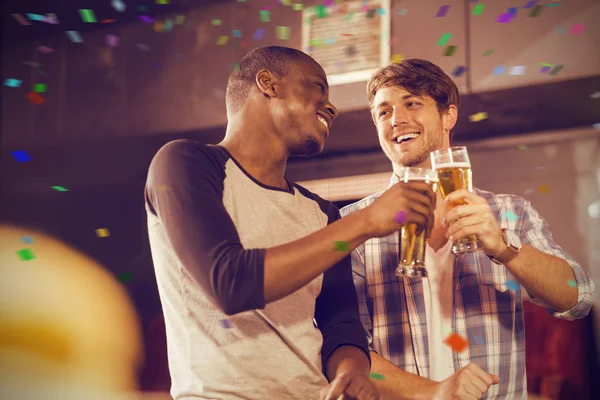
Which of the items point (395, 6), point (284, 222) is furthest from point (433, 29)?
point (284, 222)

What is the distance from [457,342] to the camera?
182 centimetres

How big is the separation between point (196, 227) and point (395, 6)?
9.52 ft

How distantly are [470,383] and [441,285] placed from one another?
0.53 m

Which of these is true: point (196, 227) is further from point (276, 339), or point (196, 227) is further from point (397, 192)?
point (397, 192)

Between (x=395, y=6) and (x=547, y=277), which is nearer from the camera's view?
(x=547, y=277)

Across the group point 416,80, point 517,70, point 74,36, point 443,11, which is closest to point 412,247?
point 416,80

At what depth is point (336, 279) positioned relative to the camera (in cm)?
144

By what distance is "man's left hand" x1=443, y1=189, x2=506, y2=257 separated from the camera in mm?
1476

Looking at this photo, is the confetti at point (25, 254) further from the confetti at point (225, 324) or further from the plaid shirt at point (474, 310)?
the confetti at point (225, 324)

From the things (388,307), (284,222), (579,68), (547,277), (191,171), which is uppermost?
(579,68)

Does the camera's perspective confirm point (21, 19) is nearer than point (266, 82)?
Result: No

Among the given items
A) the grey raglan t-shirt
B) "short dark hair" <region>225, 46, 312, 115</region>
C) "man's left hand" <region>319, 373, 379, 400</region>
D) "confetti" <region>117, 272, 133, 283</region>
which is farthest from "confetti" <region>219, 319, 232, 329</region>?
"confetti" <region>117, 272, 133, 283</region>

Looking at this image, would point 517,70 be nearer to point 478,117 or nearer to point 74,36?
point 478,117

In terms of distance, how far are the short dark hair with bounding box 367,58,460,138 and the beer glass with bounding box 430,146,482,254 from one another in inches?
23.7
